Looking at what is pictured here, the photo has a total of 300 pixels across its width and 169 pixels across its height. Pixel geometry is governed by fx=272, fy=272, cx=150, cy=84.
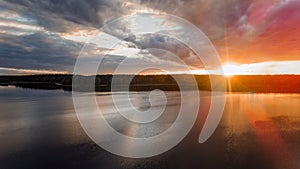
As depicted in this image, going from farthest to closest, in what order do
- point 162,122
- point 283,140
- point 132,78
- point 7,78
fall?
point 7,78 < point 132,78 < point 162,122 < point 283,140

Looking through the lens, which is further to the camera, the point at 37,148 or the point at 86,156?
the point at 37,148

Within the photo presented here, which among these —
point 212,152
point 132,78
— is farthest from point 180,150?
point 132,78

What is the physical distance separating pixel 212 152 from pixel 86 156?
7.09 metres

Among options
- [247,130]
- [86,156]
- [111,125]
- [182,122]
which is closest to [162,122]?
[182,122]

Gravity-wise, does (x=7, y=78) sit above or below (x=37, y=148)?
above

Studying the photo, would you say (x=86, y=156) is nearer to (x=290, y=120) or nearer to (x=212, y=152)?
(x=212, y=152)

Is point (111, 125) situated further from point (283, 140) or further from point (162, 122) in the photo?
point (283, 140)

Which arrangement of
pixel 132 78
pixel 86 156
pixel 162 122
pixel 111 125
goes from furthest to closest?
pixel 132 78, pixel 162 122, pixel 111 125, pixel 86 156

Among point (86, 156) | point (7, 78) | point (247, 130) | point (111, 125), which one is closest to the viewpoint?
point (86, 156)

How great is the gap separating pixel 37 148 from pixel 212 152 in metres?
10.2

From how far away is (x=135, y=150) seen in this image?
16016 millimetres

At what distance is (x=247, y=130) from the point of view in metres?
21.8

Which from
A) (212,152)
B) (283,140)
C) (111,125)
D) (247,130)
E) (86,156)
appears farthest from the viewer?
(111,125)

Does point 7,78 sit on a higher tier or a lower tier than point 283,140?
higher
